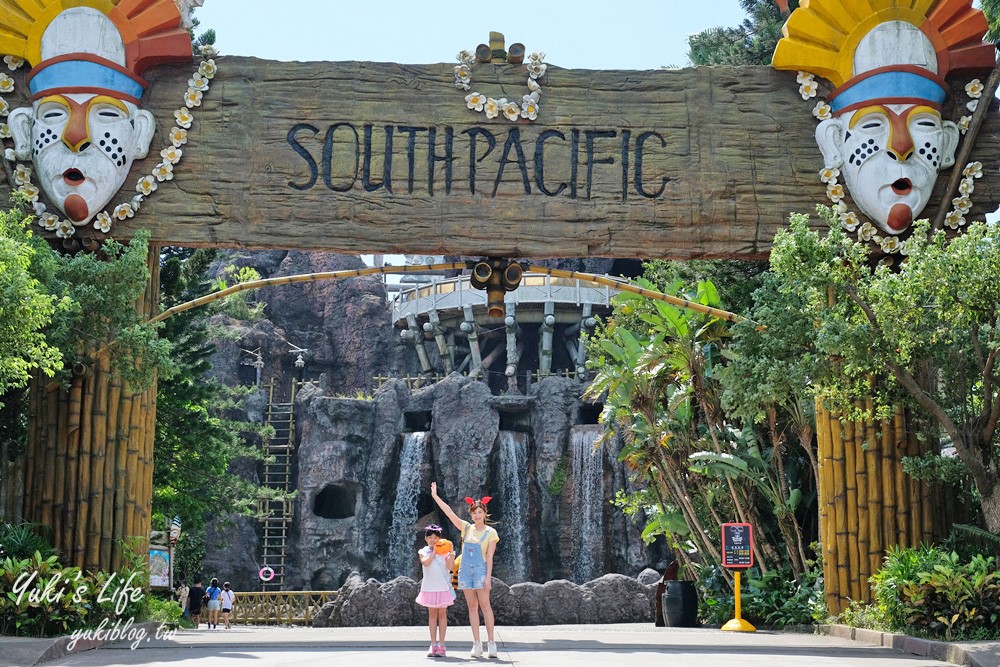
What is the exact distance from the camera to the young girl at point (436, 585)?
998 cm

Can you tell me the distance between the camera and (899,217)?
14617mm

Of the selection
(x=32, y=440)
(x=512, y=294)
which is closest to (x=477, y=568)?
(x=32, y=440)

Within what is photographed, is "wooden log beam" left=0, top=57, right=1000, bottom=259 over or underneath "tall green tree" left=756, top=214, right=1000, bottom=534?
over

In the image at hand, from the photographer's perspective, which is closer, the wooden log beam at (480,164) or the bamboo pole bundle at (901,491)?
the bamboo pole bundle at (901,491)

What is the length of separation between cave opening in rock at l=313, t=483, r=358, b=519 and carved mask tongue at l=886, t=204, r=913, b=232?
29.9 metres

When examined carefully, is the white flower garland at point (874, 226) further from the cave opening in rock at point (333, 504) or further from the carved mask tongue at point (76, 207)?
the cave opening in rock at point (333, 504)

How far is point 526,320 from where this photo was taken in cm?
4803

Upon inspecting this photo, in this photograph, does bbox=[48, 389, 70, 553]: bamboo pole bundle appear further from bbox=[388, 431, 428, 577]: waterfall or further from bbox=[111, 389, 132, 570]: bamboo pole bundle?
bbox=[388, 431, 428, 577]: waterfall

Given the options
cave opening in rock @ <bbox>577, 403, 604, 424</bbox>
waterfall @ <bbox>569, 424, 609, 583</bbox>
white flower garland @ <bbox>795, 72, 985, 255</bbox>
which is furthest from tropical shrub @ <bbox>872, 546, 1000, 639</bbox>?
cave opening in rock @ <bbox>577, 403, 604, 424</bbox>

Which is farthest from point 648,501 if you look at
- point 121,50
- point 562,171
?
point 121,50

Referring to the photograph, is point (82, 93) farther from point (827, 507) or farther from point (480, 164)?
point (827, 507)

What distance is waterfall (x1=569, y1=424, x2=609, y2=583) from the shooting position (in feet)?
117

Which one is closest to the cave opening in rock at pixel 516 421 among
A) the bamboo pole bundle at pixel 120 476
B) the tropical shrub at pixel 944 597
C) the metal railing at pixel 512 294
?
the metal railing at pixel 512 294

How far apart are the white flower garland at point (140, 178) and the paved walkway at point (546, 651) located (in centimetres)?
476
